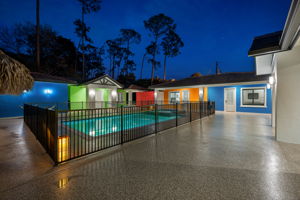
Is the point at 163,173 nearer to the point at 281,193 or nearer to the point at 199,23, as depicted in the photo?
the point at 281,193

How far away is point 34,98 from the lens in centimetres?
1034

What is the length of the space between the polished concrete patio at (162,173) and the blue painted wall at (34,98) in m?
7.84

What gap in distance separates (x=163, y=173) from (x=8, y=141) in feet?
17.7

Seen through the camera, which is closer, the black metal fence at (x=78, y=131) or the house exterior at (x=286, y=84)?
the black metal fence at (x=78, y=131)

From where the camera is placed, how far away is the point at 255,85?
1161cm

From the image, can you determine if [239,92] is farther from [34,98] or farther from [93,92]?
[34,98]

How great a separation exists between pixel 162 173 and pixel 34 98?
39.5ft

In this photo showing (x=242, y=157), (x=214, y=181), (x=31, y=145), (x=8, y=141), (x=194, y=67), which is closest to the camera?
(x=214, y=181)

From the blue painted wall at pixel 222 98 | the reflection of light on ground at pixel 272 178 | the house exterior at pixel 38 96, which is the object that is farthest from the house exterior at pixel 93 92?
the reflection of light on ground at pixel 272 178

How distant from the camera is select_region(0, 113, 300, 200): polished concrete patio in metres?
2.04

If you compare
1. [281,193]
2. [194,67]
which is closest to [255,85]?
[281,193]

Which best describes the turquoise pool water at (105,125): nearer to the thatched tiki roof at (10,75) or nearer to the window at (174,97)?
the thatched tiki roof at (10,75)

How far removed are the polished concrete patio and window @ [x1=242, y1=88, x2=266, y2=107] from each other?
932cm

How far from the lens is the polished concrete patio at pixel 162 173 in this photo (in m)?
2.04
